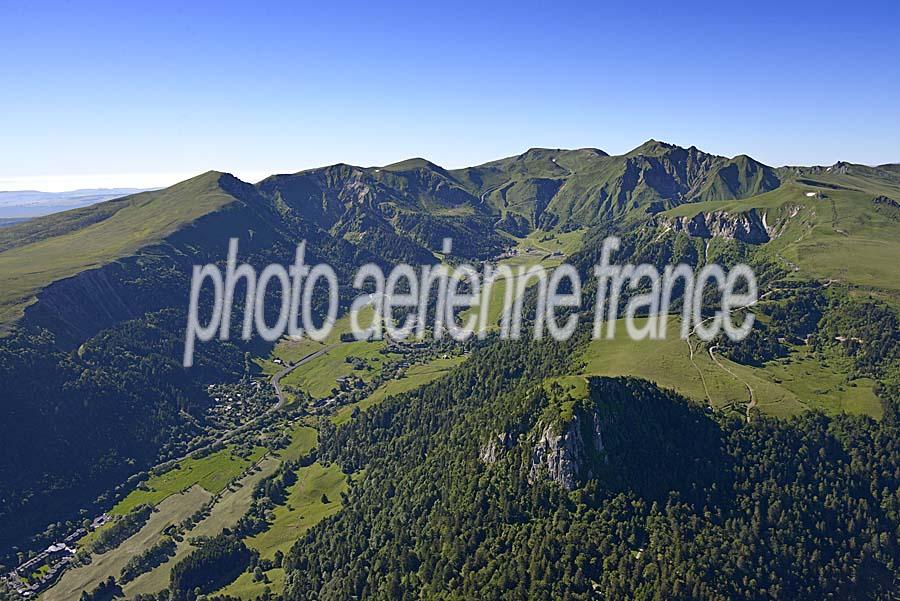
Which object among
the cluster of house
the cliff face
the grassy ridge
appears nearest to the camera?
the cliff face

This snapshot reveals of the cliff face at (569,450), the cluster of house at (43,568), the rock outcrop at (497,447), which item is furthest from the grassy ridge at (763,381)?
the cluster of house at (43,568)

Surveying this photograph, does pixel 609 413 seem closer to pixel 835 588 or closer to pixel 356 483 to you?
pixel 835 588

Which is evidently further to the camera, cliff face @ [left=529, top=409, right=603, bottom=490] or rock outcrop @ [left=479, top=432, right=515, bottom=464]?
rock outcrop @ [left=479, top=432, right=515, bottom=464]

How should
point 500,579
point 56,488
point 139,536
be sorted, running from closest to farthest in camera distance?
point 500,579
point 139,536
point 56,488

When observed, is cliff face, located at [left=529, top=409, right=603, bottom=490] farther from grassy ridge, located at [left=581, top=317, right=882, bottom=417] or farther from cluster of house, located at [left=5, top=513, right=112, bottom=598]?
cluster of house, located at [left=5, top=513, right=112, bottom=598]

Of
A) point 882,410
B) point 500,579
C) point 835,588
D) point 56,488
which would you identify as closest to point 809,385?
point 882,410

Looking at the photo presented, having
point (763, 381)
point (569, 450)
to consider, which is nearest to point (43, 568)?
→ point (569, 450)

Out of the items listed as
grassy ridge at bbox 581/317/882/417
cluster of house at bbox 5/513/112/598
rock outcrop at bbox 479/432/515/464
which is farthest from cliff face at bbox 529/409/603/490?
cluster of house at bbox 5/513/112/598
